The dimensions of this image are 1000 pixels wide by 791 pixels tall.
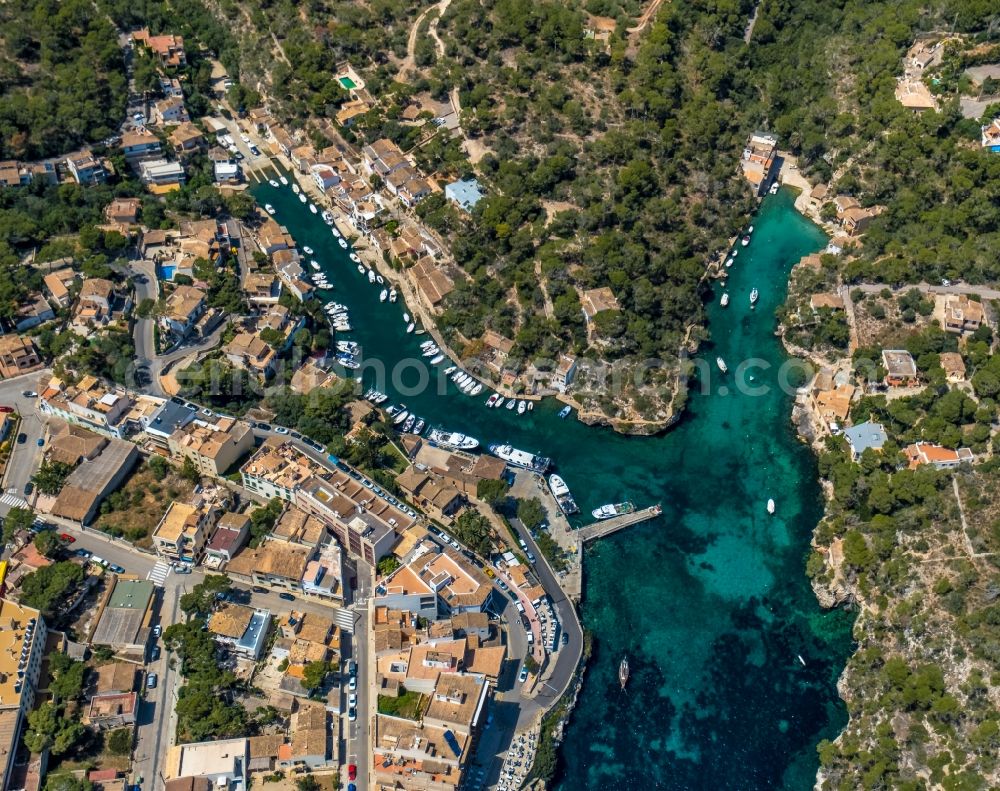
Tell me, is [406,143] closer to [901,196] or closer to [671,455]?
[671,455]

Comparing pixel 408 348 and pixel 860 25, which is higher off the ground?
pixel 860 25

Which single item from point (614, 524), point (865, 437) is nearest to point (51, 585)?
point (614, 524)

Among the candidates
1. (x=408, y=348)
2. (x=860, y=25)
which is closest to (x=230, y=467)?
(x=408, y=348)

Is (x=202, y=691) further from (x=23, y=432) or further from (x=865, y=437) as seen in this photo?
(x=865, y=437)

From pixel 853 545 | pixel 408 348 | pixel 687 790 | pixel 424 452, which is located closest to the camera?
pixel 687 790

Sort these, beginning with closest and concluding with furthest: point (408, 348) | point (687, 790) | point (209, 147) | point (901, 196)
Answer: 1. point (687, 790)
2. point (408, 348)
3. point (901, 196)
4. point (209, 147)

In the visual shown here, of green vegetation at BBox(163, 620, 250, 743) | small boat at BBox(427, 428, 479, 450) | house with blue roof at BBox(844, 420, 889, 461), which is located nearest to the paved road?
green vegetation at BBox(163, 620, 250, 743)

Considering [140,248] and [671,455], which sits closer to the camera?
[671,455]
